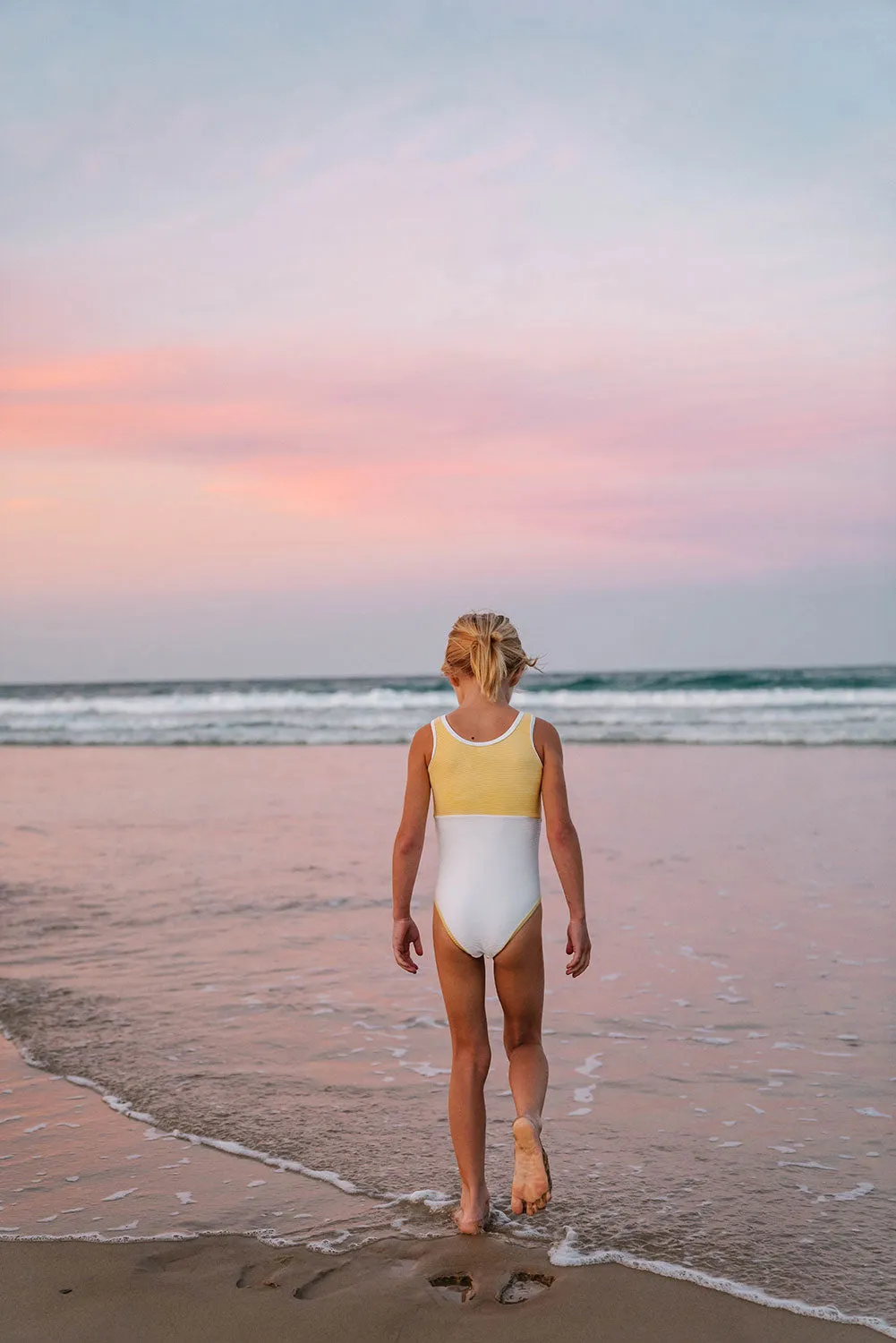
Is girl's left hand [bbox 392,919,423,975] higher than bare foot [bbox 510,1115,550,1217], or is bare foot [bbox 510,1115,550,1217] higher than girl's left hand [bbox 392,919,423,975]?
girl's left hand [bbox 392,919,423,975]

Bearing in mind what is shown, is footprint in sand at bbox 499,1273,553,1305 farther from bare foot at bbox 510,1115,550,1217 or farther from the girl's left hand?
the girl's left hand

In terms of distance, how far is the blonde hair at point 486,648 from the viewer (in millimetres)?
3527

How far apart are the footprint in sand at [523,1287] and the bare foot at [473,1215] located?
0.84 feet

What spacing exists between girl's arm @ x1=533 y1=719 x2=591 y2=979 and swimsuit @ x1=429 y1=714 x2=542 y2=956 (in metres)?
0.03

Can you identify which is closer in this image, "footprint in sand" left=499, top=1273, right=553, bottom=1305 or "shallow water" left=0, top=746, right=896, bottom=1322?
"footprint in sand" left=499, top=1273, right=553, bottom=1305

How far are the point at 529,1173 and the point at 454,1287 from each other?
34 centimetres

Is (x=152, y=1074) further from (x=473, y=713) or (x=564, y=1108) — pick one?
(x=473, y=713)

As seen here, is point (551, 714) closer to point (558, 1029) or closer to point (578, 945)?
point (558, 1029)

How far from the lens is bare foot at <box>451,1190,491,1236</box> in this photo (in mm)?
3277

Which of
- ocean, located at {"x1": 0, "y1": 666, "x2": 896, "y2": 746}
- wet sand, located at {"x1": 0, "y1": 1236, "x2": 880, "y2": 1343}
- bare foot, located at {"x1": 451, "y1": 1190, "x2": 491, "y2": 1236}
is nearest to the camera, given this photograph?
wet sand, located at {"x1": 0, "y1": 1236, "x2": 880, "y2": 1343}

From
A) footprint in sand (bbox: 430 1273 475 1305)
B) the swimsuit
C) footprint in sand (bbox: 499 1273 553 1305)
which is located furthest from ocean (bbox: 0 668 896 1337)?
the swimsuit

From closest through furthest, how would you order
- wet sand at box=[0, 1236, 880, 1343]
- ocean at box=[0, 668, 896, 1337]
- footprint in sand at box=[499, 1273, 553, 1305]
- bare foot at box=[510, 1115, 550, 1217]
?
wet sand at box=[0, 1236, 880, 1343], footprint in sand at box=[499, 1273, 553, 1305], bare foot at box=[510, 1115, 550, 1217], ocean at box=[0, 668, 896, 1337]

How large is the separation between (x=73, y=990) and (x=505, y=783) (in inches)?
138

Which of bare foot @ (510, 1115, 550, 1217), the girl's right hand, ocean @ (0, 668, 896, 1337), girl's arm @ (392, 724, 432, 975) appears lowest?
ocean @ (0, 668, 896, 1337)
